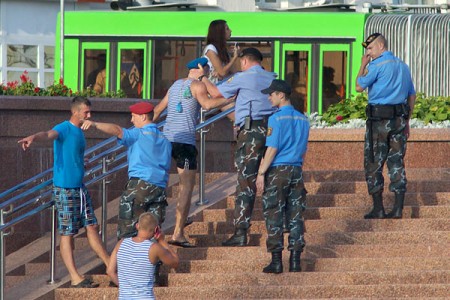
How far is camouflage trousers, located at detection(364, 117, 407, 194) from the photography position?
13805 millimetres

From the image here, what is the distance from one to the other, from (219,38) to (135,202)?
2.71m

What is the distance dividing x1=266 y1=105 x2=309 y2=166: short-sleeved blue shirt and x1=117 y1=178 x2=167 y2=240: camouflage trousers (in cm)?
103

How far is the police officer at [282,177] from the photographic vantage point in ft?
40.9

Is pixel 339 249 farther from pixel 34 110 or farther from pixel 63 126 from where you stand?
pixel 34 110

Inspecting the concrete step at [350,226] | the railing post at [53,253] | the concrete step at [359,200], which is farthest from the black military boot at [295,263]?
the railing post at [53,253]

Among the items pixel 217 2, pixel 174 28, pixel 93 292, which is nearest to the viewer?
pixel 93 292

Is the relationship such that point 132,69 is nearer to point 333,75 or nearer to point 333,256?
point 333,75

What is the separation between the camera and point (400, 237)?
1350 cm

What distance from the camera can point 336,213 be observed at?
14250mm

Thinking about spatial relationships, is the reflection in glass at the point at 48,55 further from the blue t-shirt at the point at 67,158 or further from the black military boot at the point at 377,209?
the blue t-shirt at the point at 67,158

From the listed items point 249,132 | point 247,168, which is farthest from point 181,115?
point 247,168

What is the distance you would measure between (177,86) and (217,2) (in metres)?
31.1

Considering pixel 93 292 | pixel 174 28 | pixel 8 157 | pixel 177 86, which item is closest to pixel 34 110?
pixel 8 157

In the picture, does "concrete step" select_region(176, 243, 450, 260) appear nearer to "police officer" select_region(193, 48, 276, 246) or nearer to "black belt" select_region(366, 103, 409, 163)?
"police officer" select_region(193, 48, 276, 246)
